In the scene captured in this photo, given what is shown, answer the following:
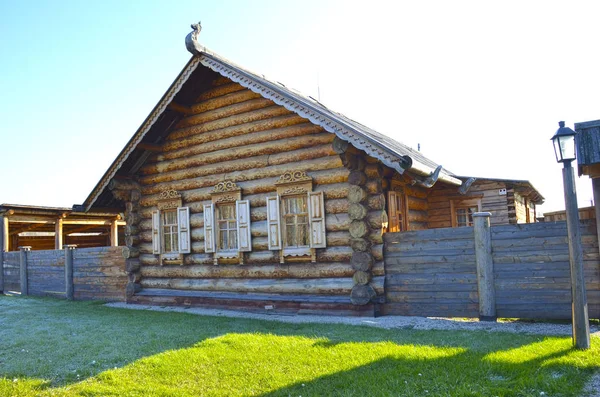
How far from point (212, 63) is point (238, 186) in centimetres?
313

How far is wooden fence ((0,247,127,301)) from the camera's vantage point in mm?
15750

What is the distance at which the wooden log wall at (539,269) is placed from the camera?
28.2ft

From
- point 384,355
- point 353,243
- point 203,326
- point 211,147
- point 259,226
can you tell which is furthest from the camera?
point 211,147

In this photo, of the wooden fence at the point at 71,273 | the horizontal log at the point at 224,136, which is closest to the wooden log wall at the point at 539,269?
the horizontal log at the point at 224,136

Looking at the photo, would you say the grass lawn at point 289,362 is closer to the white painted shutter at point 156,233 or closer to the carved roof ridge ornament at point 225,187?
the carved roof ridge ornament at point 225,187

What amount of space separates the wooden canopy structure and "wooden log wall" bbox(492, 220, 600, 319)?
45.2 ft

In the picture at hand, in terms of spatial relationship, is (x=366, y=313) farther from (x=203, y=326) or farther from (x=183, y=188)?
(x=183, y=188)

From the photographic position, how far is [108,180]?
14.7 m

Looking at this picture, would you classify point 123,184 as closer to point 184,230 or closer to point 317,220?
point 184,230

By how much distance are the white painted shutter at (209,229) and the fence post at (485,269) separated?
266 inches

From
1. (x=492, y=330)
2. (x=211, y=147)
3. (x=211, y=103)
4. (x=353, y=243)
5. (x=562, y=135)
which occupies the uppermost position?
(x=211, y=103)

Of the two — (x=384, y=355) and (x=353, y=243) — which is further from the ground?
(x=353, y=243)

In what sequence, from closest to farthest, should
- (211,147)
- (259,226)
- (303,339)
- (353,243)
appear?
(303,339) < (353,243) < (259,226) < (211,147)

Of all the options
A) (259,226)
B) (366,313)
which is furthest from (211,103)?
(366,313)
